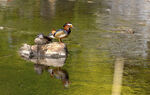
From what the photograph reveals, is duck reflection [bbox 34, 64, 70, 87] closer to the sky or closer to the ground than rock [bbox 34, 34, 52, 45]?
closer to the ground

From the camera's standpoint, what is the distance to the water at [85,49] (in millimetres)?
11289

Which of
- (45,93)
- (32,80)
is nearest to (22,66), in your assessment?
(32,80)

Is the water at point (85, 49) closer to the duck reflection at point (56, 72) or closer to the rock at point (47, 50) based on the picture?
the duck reflection at point (56, 72)

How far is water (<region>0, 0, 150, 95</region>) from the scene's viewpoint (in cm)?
1129

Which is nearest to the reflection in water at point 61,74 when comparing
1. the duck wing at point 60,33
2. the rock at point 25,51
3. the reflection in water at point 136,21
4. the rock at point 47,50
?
the rock at point 47,50

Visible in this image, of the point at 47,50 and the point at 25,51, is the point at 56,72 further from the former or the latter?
the point at 25,51

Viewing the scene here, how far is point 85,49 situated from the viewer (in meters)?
16.2

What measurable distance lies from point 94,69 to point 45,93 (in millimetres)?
3086

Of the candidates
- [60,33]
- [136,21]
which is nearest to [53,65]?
[60,33]

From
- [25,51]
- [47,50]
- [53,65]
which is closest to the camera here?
[53,65]

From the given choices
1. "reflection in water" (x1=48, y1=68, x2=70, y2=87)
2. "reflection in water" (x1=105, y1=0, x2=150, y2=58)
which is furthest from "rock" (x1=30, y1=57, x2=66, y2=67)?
"reflection in water" (x1=105, y1=0, x2=150, y2=58)

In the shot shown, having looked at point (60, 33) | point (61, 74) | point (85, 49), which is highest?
point (60, 33)

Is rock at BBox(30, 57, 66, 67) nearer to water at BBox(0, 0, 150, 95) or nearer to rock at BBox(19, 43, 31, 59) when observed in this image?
water at BBox(0, 0, 150, 95)

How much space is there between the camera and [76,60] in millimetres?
14602
